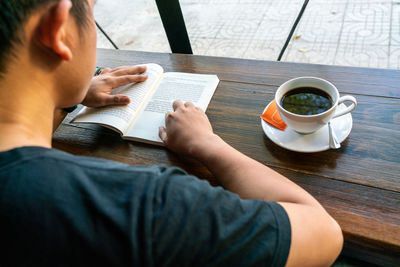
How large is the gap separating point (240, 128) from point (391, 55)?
5.45 ft

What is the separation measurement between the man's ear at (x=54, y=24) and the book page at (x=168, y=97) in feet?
1.16

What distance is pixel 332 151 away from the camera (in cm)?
63

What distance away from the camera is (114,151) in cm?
74

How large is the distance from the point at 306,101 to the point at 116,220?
51cm

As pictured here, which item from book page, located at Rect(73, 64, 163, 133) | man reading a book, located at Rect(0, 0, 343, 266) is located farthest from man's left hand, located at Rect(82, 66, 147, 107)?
man reading a book, located at Rect(0, 0, 343, 266)

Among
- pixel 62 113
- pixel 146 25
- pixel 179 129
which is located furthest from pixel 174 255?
pixel 146 25

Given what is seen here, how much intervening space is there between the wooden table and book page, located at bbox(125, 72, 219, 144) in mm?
28

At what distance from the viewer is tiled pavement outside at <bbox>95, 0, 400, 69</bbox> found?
1911mm

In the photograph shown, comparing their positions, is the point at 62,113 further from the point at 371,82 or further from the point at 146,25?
the point at 146,25

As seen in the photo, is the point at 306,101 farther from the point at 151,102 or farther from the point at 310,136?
the point at 151,102

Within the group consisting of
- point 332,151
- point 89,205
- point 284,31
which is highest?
point 89,205

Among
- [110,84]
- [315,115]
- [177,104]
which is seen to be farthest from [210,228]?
[110,84]

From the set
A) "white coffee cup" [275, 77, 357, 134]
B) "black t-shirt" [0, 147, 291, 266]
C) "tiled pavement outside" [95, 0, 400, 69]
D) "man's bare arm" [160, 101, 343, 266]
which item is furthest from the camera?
"tiled pavement outside" [95, 0, 400, 69]

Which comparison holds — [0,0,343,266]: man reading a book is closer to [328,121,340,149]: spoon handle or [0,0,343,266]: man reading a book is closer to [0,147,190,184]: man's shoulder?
[0,147,190,184]: man's shoulder
